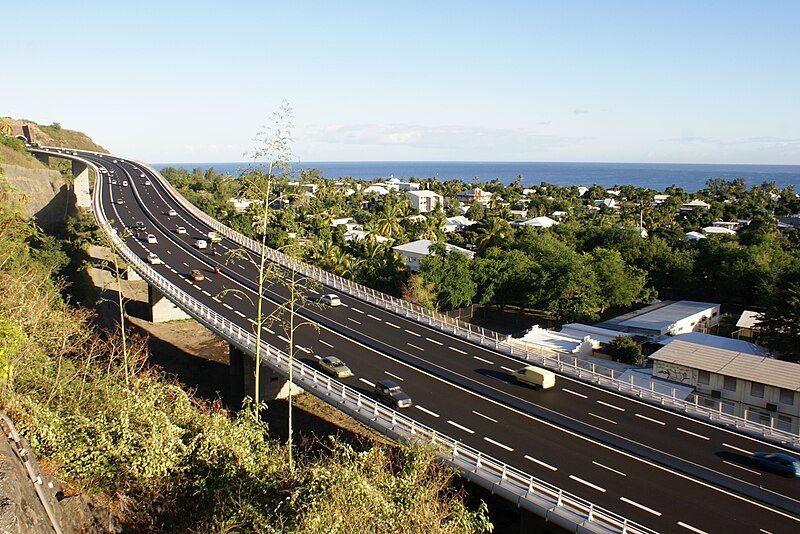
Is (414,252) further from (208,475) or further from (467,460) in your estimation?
(208,475)

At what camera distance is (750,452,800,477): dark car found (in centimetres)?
2353

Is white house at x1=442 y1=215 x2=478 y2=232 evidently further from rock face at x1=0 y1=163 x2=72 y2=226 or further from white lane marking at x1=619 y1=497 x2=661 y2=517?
white lane marking at x1=619 y1=497 x2=661 y2=517

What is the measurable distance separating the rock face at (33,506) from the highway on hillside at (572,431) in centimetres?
961

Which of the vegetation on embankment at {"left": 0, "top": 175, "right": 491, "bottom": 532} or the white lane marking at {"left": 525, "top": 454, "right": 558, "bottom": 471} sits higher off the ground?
the vegetation on embankment at {"left": 0, "top": 175, "right": 491, "bottom": 532}

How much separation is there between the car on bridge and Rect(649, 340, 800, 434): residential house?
72.6 feet

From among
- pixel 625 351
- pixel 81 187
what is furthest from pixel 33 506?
pixel 81 187

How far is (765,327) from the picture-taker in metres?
49.3

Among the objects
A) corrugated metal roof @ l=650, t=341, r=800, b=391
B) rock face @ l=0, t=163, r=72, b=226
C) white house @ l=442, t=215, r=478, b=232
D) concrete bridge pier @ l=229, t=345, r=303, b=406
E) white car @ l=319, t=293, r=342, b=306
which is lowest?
concrete bridge pier @ l=229, t=345, r=303, b=406

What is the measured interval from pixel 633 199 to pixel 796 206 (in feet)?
147

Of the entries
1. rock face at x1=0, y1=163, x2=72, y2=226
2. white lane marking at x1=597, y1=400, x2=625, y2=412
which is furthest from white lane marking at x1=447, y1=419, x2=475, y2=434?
rock face at x1=0, y1=163, x2=72, y2=226

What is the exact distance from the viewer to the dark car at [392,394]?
97.9ft

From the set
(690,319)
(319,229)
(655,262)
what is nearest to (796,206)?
(655,262)

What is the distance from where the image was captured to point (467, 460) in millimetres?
23500

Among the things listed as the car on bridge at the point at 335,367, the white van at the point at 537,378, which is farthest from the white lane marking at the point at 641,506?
the car on bridge at the point at 335,367
